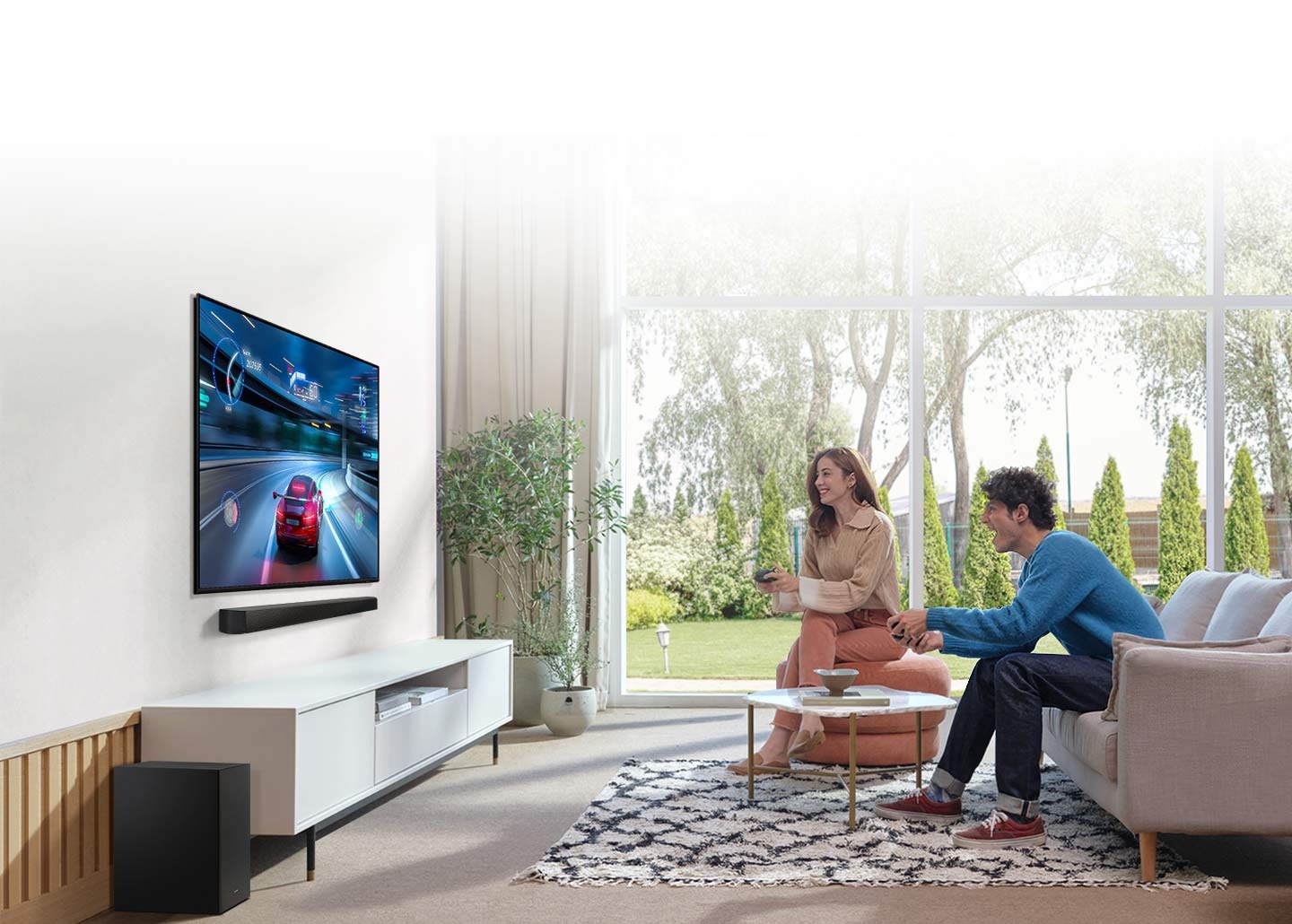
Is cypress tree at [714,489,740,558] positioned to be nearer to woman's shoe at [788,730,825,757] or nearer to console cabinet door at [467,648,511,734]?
console cabinet door at [467,648,511,734]

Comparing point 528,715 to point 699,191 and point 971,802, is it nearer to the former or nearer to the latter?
point 971,802

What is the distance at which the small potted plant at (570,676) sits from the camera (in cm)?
583

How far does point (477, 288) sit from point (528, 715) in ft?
7.38

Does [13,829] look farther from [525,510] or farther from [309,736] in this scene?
[525,510]

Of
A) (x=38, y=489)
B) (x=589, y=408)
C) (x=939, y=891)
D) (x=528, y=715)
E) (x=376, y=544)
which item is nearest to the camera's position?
(x=38, y=489)

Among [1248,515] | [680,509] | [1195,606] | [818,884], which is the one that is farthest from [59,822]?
[1248,515]

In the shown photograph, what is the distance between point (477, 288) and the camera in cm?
677

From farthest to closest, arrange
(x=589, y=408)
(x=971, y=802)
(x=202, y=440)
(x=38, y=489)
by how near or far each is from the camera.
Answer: (x=589, y=408), (x=971, y=802), (x=202, y=440), (x=38, y=489)

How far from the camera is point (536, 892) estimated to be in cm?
321

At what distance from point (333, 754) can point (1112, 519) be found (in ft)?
16.0

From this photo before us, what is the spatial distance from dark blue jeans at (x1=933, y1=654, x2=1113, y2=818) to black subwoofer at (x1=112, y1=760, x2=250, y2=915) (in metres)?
2.05

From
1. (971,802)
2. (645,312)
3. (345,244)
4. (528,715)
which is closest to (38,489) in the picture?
(345,244)

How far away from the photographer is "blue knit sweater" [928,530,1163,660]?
3.75m

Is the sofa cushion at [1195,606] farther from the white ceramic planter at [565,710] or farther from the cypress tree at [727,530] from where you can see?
the cypress tree at [727,530]
